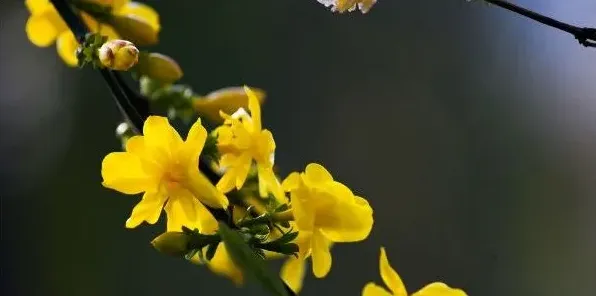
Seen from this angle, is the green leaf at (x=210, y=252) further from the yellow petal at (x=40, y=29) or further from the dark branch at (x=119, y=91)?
the yellow petal at (x=40, y=29)

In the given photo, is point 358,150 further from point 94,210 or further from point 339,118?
point 94,210

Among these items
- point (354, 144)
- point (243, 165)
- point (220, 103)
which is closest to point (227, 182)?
point (243, 165)

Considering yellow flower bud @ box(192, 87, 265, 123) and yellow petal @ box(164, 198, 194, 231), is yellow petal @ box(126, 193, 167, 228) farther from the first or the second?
yellow flower bud @ box(192, 87, 265, 123)

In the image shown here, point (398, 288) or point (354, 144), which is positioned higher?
point (398, 288)

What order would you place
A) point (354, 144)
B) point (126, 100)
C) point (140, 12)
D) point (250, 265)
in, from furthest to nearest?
1. point (354, 144)
2. point (140, 12)
3. point (126, 100)
4. point (250, 265)

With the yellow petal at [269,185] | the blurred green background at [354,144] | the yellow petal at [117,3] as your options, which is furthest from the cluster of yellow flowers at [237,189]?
the blurred green background at [354,144]

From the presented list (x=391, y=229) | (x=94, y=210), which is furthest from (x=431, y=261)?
(x=94, y=210)

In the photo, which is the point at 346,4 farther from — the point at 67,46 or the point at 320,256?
the point at 67,46
